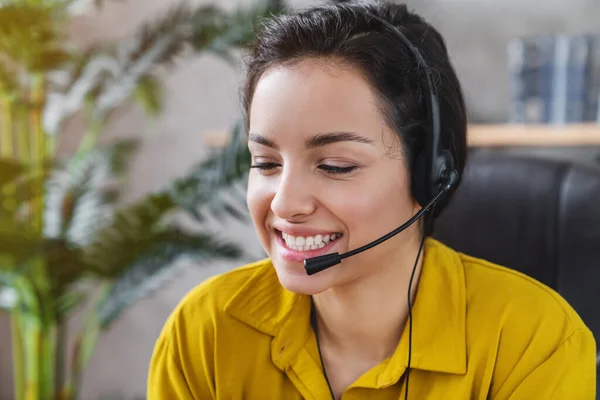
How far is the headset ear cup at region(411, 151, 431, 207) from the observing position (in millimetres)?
825

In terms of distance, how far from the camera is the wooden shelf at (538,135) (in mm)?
1571

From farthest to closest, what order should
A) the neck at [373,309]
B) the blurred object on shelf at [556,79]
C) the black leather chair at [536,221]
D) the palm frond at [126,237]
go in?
the blurred object on shelf at [556,79]
the palm frond at [126,237]
the black leather chair at [536,221]
the neck at [373,309]

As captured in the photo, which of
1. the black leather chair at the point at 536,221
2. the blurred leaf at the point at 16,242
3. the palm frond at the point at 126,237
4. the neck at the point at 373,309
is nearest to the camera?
the neck at the point at 373,309

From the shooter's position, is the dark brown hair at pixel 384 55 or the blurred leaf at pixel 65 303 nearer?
the dark brown hair at pixel 384 55

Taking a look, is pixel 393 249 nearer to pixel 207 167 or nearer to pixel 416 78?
pixel 416 78

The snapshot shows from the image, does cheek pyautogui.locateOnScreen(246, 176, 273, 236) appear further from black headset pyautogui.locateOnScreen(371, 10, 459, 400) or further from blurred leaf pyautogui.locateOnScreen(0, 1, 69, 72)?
blurred leaf pyautogui.locateOnScreen(0, 1, 69, 72)

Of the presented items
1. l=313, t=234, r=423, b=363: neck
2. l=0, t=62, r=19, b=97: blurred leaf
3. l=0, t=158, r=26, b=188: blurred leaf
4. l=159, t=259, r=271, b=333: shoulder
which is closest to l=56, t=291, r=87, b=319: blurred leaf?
l=0, t=158, r=26, b=188: blurred leaf

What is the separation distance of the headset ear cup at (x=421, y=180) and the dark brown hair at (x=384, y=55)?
0.01 m

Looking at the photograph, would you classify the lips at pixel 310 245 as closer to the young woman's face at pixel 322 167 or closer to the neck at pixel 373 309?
the young woman's face at pixel 322 167

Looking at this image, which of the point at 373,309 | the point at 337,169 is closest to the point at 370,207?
the point at 337,169

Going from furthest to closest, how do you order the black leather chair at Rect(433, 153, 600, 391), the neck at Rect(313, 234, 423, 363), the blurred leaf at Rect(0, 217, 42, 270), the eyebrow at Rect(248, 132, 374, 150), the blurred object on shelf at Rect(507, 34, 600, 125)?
the blurred object on shelf at Rect(507, 34, 600, 125) < the blurred leaf at Rect(0, 217, 42, 270) < the black leather chair at Rect(433, 153, 600, 391) < the neck at Rect(313, 234, 423, 363) < the eyebrow at Rect(248, 132, 374, 150)

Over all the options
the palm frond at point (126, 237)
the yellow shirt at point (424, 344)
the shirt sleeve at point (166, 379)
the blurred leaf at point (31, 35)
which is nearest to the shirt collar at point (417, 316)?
the yellow shirt at point (424, 344)

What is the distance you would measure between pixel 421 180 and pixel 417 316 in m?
0.20

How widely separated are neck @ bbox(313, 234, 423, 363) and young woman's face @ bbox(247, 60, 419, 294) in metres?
0.08
